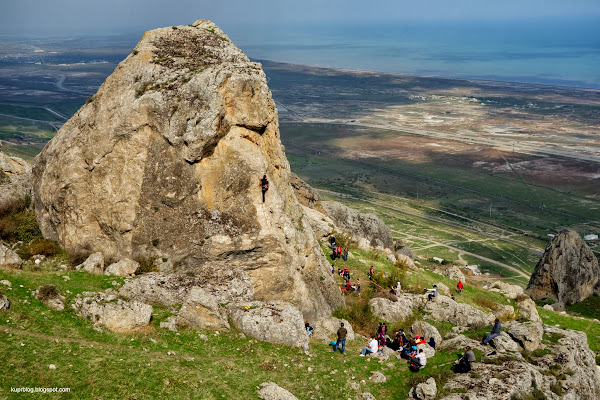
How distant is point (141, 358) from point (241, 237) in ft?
29.6

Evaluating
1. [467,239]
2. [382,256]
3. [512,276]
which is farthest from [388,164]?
[382,256]

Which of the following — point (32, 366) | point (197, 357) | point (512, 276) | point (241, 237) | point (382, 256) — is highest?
point (241, 237)

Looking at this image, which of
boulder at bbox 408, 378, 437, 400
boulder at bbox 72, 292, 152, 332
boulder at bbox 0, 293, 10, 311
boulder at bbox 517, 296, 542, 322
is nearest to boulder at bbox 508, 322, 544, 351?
boulder at bbox 408, 378, 437, 400

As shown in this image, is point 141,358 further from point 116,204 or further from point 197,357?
point 116,204

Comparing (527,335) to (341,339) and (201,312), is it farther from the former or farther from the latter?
(201,312)

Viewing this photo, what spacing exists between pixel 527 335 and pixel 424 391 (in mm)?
8915

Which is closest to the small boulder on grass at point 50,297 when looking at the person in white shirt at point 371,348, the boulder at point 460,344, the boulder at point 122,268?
the boulder at point 122,268

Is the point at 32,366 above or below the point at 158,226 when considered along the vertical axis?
below

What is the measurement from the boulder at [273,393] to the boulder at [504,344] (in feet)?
40.0

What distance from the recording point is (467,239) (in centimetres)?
Result: 9119

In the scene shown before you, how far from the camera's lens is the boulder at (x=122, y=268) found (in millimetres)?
26859

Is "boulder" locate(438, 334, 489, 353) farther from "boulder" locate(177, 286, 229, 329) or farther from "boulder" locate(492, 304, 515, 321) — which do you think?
"boulder" locate(177, 286, 229, 329)

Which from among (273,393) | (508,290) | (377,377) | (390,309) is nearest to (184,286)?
(273,393)

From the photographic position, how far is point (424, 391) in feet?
73.3
